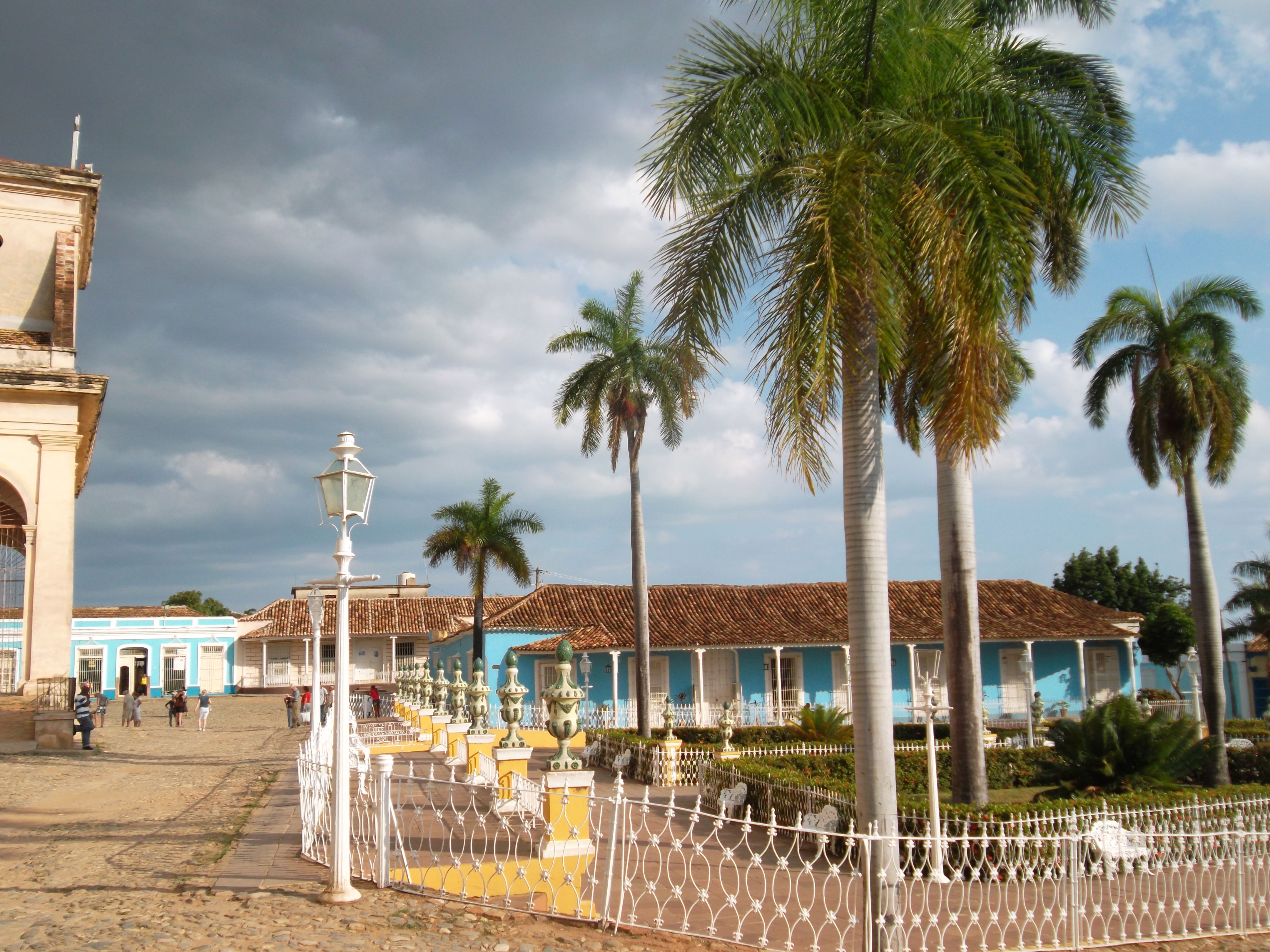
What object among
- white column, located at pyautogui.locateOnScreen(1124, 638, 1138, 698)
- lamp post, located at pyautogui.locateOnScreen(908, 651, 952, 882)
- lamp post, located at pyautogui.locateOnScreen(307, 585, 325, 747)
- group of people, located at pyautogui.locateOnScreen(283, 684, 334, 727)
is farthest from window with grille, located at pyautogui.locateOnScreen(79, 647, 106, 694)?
lamp post, located at pyautogui.locateOnScreen(908, 651, 952, 882)

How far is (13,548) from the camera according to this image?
19.3m

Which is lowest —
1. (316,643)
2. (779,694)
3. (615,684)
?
(779,694)

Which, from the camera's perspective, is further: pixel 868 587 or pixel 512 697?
pixel 512 697

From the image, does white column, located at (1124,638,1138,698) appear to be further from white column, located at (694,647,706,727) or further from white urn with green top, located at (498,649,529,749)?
white urn with green top, located at (498,649,529,749)

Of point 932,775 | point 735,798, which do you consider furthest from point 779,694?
point 932,775

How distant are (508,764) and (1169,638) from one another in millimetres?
36733

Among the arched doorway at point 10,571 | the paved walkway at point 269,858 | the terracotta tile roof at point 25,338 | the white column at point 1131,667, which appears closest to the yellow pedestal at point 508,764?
the paved walkway at point 269,858

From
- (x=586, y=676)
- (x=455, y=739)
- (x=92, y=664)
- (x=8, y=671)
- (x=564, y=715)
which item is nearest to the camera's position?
(x=564, y=715)

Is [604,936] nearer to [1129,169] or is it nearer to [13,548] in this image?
[1129,169]

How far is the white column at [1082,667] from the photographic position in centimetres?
2770

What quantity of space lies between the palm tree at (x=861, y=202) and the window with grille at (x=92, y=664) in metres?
41.2

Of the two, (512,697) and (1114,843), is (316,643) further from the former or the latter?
(1114,843)

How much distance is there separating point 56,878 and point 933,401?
792 cm

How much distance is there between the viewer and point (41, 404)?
1791 cm
